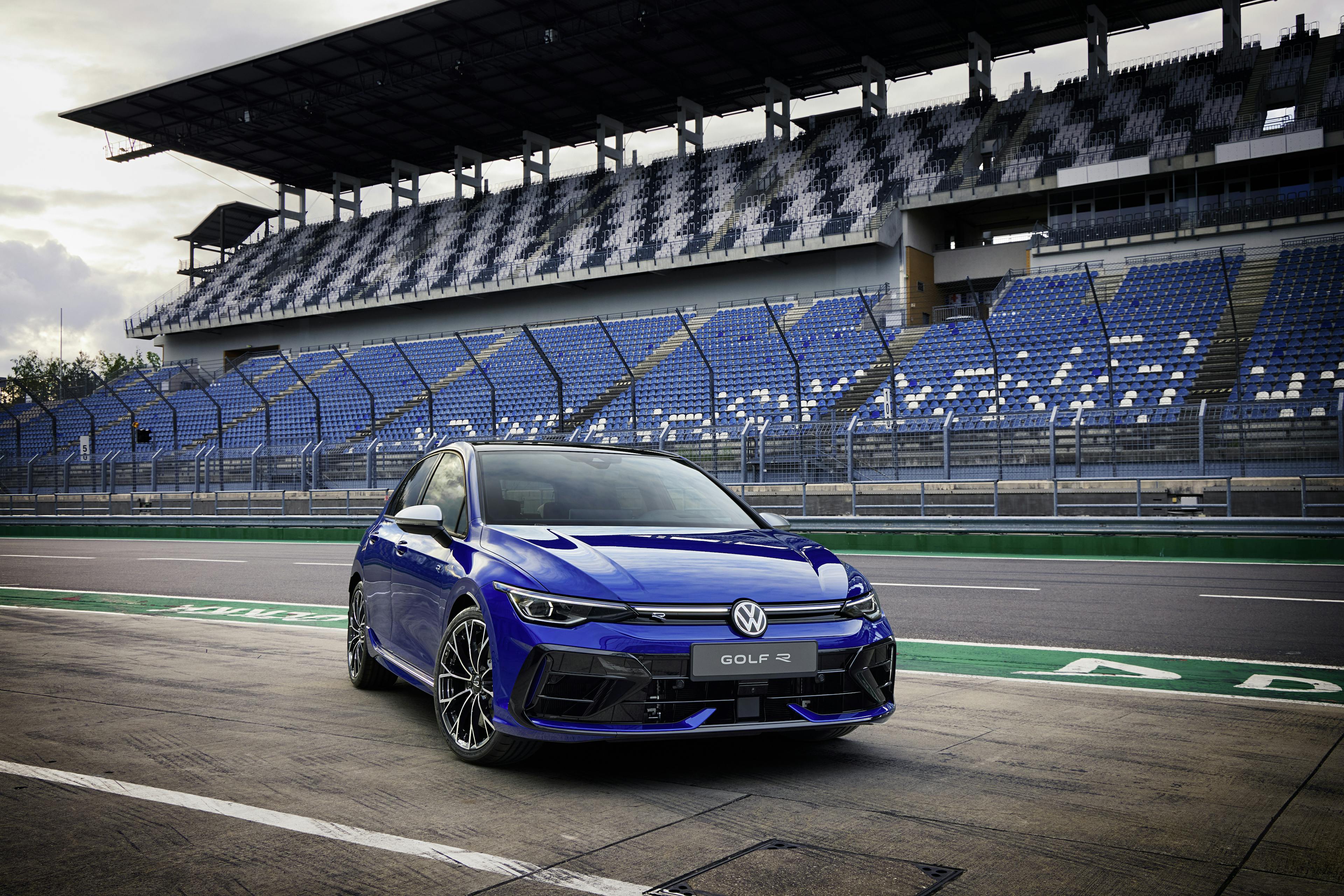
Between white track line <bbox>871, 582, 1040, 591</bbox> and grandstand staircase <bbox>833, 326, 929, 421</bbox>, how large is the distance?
1253 centimetres

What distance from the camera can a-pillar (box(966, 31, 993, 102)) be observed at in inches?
1661

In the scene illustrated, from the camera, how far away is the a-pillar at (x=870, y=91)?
147 feet

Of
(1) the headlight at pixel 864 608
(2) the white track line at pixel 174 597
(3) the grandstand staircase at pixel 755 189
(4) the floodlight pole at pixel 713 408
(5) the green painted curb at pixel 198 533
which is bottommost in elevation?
(5) the green painted curb at pixel 198 533

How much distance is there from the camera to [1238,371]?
76.8ft

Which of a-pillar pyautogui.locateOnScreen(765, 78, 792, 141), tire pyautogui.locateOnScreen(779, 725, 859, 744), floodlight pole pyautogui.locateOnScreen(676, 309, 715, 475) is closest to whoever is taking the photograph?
tire pyautogui.locateOnScreen(779, 725, 859, 744)

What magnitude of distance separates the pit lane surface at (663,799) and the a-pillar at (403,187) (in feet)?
181

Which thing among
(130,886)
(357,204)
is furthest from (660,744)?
(357,204)

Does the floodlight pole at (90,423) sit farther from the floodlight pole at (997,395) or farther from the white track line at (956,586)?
the white track line at (956,586)

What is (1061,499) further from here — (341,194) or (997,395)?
(341,194)

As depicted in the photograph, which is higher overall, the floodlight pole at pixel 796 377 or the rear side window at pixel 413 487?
the floodlight pole at pixel 796 377

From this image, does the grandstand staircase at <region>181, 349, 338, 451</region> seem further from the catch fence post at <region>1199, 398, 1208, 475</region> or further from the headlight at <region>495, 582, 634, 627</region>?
the headlight at <region>495, 582, 634, 627</region>

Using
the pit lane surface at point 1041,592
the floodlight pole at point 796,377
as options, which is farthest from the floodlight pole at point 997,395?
the floodlight pole at point 796,377

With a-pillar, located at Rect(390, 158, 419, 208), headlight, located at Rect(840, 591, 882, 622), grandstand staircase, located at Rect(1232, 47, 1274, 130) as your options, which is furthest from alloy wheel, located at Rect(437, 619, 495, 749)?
a-pillar, located at Rect(390, 158, 419, 208)

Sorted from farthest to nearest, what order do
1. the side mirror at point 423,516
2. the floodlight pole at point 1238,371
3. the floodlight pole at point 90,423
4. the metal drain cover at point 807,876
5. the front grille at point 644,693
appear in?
1. the floodlight pole at point 90,423
2. the floodlight pole at point 1238,371
3. the side mirror at point 423,516
4. the front grille at point 644,693
5. the metal drain cover at point 807,876
